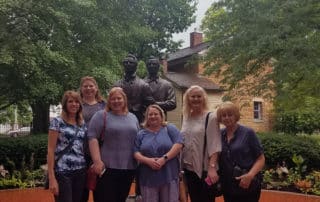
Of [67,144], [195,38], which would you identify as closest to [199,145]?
[67,144]

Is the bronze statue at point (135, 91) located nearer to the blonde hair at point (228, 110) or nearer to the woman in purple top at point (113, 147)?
the woman in purple top at point (113, 147)

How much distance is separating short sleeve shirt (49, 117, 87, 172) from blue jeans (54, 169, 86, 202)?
5 cm

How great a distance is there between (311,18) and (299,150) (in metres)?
4.34

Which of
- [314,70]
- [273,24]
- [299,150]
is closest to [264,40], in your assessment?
[273,24]

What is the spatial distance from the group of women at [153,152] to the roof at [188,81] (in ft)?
78.9

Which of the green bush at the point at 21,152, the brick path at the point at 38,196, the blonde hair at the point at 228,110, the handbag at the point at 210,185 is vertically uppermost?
the blonde hair at the point at 228,110

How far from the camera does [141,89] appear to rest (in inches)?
238

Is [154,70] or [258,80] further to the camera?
[258,80]

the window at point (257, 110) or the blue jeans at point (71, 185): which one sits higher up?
the window at point (257, 110)

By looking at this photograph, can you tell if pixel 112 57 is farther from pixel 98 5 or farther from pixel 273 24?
pixel 273 24

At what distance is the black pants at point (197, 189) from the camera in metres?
4.49

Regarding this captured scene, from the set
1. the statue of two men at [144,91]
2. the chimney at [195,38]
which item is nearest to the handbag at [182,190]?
the statue of two men at [144,91]

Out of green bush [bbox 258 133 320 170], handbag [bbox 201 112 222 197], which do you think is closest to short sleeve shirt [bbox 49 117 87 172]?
handbag [bbox 201 112 222 197]

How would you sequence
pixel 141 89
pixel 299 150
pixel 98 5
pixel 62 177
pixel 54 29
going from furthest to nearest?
pixel 98 5, pixel 54 29, pixel 299 150, pixel 141 89, pixel 62 177
